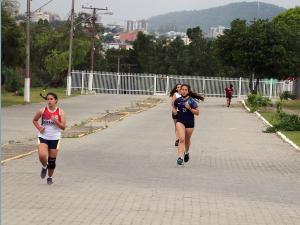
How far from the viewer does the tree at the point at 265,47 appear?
27688 mm

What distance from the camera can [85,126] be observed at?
16797 millimetres

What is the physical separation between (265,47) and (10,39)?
1643 centimetres

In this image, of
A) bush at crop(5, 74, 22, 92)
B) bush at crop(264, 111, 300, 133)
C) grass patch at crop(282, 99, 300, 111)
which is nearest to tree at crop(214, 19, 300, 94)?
grass patch at crop(282, 99, 300, 111)

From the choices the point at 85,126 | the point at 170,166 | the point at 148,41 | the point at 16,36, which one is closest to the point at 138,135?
the point at 85,126

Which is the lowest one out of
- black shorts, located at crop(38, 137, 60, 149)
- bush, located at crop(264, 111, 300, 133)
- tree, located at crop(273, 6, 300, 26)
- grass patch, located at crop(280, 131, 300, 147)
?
grass patch, located at crop(280, 131, 300, 147)

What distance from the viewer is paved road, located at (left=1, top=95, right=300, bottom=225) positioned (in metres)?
5.32

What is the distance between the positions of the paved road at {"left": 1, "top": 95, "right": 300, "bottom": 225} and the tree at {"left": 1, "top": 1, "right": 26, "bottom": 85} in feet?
56.8

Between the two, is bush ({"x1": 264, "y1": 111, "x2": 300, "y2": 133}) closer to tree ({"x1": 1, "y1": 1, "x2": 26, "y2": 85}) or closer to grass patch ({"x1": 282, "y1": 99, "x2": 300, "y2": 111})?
grass patch ({"x1": 282, "y1": 99, "x2": 300, "y2": 111})

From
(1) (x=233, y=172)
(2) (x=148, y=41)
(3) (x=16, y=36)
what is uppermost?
(2) (x=148, y=41)

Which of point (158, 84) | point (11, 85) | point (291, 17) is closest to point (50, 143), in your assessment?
point (11, 85)

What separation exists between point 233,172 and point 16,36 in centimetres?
2312

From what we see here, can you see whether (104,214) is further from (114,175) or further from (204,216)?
(114,175)

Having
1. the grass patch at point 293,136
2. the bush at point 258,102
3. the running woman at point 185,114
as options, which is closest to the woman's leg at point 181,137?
the running woman at point 185,114

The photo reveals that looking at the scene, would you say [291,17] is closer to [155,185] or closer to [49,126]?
[155,185]
